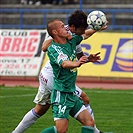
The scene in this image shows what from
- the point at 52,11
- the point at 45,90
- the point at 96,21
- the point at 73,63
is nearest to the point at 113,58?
the point at 52,11

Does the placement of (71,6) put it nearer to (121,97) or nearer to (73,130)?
(121,97)

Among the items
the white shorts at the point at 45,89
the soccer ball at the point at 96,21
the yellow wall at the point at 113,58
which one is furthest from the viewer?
the yellow wall at the point at 113,58

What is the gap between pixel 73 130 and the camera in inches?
459

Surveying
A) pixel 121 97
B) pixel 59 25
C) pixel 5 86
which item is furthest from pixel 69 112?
pixel 5 86

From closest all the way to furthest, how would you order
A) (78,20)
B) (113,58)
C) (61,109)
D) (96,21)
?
(61,109), (78,20), (96,21), (113,58)

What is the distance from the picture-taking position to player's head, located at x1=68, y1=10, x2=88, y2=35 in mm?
9398

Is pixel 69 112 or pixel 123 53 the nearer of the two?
pixel 69 112

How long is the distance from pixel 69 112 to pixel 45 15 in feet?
76.6

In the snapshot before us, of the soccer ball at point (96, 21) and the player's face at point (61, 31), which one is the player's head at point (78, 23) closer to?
the soccer ball at point (96, 21)

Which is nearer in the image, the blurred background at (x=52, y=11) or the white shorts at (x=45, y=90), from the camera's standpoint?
the white shorts at (x=45, y=90)

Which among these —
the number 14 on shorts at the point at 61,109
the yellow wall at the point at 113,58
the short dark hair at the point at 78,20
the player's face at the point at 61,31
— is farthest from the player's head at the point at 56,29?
the yellow wall at the point at 113,58

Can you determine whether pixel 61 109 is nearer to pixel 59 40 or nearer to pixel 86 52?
pixel 59 40

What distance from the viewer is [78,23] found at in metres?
9.41

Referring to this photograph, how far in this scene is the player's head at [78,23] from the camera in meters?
9.40
